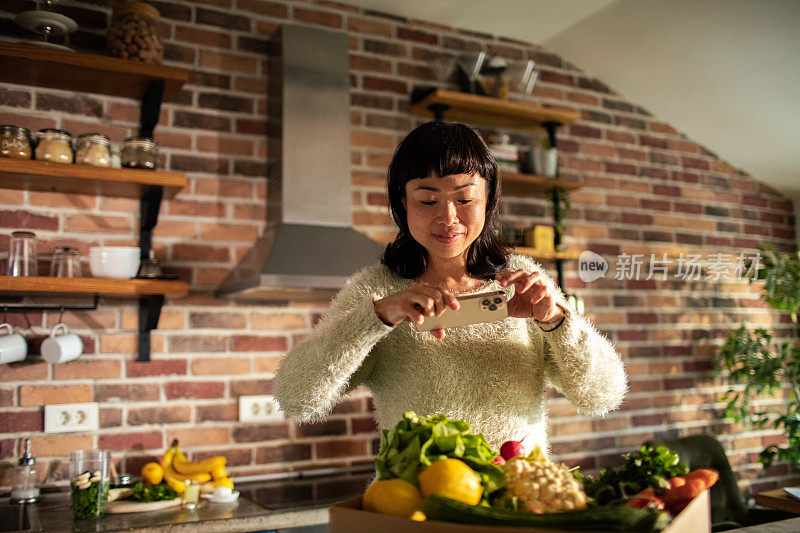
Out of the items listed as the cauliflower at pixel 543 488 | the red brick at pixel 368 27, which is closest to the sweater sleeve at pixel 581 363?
the cauliflower at pixel 543 488

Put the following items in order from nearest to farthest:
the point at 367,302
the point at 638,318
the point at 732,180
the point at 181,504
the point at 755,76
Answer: the point at 367,302 < the point at 181,504 < the point at 755,76 < the point at 638,318 < the point at 732,180

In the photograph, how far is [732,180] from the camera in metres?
3.65

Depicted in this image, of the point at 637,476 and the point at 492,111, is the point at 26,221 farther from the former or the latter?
the point at 637,476

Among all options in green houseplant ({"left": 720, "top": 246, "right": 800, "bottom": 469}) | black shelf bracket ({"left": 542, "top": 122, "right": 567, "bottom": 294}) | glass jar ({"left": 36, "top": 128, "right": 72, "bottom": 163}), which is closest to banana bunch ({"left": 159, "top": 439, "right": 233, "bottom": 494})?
glass jar ({"left": 36, "top": 128, "right": 72, "bottom": 163})

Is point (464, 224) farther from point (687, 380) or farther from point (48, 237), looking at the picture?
point (687, 380)

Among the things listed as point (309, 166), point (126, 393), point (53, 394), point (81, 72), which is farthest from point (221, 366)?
point (81, 72)

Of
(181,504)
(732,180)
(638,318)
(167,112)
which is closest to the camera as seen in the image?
(181,504)

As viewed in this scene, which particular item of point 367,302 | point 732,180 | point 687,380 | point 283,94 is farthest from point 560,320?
point 732,180

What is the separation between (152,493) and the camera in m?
1.99

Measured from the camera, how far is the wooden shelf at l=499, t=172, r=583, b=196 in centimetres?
283

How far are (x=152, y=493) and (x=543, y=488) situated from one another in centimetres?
164

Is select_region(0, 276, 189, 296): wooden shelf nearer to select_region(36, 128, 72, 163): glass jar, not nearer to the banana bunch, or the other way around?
select_region(36, 128, 72, 163): glass jar

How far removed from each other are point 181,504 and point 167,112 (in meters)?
1.34

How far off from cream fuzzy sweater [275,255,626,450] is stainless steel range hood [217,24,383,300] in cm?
95
